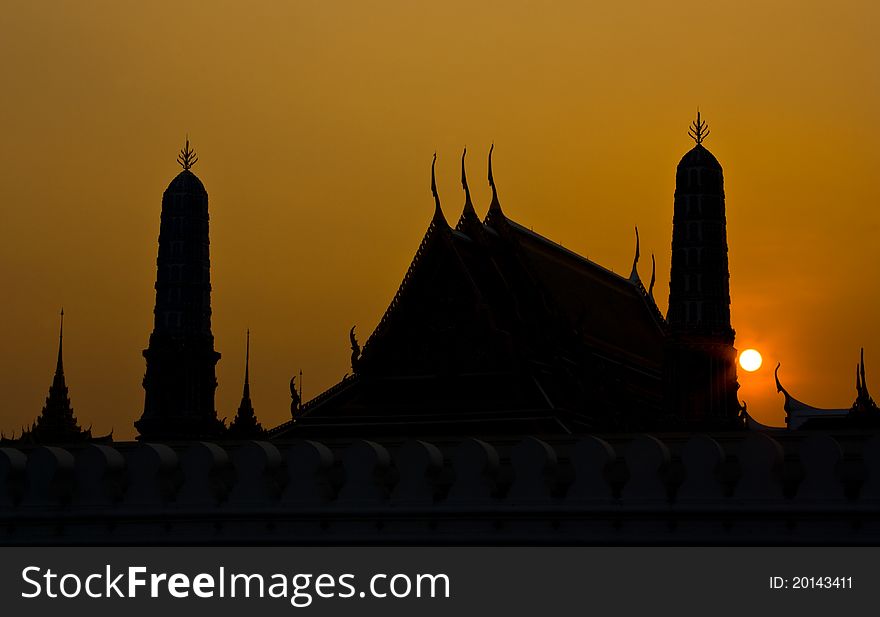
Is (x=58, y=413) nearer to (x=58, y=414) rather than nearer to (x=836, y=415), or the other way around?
(x=58, y=414)

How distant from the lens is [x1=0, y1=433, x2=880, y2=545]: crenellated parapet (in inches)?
1115

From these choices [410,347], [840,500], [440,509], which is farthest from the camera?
[410,347]

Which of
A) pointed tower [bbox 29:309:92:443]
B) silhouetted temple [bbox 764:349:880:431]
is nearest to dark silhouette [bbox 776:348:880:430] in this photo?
silhouetted temple [bbox 764:349:880:431]

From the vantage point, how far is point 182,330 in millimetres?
A: 43812

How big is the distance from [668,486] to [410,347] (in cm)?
1613

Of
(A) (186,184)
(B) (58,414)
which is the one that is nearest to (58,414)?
(B) (58,414)

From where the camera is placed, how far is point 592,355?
45438mm

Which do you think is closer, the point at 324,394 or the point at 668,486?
the point at 668,486

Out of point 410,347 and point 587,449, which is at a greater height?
point 410,347

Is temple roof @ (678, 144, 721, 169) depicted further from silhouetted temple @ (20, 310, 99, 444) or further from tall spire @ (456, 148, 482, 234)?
silhouetted temple @ (20, 310, 99, 444)

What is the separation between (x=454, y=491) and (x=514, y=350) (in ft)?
43.0

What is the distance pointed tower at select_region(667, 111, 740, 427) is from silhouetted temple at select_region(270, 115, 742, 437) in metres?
0.02
